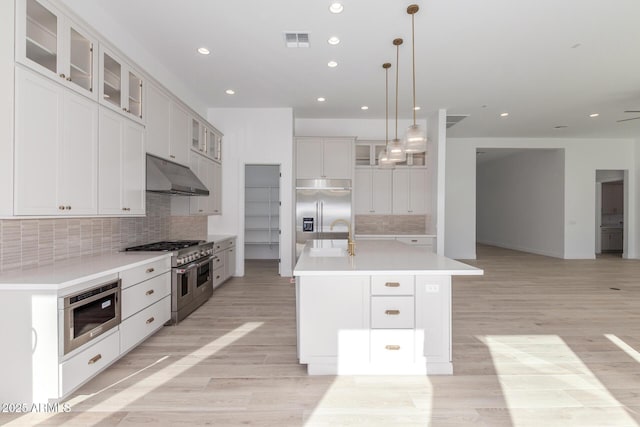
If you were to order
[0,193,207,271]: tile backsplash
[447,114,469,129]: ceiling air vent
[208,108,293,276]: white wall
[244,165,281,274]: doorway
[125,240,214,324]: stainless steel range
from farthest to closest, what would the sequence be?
1. [244,165,281,274]: doorway
2. [447,114,469,129]: ceiling air vent
3. [208,108,293,276]: white wall
4. [125,240,214,324]: stainless steel range
5. [0,193,207,271]: tile backsplash

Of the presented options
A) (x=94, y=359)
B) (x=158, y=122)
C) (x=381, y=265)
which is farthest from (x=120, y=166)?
(x=381, y=265)

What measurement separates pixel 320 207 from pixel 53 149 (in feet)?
14.2

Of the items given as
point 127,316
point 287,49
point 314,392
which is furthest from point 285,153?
point 314,392

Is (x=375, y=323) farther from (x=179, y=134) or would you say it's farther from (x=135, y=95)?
(x=179, y=134)

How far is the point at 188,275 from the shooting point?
3.72m

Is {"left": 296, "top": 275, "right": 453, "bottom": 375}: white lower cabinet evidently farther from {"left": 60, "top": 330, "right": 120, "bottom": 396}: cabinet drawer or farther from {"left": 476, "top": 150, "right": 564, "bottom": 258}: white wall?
{"left": 476, "top": 150, "right": 564, "bottom": 258}: white wall

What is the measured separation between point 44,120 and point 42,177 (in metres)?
0.40

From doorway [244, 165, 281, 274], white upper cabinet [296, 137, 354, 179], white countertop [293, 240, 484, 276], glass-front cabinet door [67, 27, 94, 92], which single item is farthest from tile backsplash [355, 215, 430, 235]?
glass-front cabinet door [67, 27, 94, 92]

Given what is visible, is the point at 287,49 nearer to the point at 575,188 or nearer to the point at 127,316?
the point at 127,316

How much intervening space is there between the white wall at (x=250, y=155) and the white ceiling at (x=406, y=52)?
0.30 metres

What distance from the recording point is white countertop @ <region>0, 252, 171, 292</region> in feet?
6.35

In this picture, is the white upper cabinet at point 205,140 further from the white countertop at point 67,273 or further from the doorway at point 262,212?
the doorway at point 262,212

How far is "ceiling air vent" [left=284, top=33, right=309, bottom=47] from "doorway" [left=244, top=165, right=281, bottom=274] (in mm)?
4640

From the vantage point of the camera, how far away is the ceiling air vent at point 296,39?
3.47 meters
